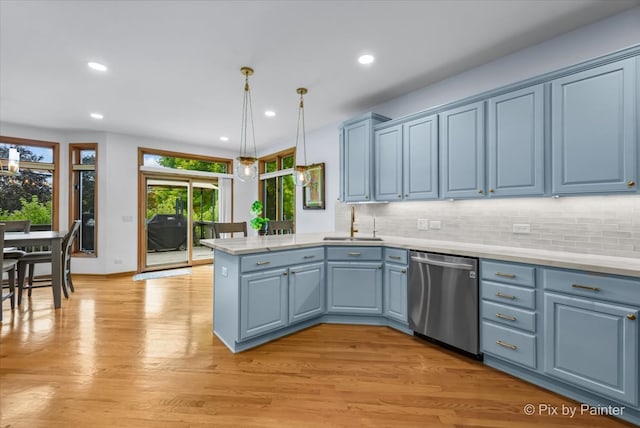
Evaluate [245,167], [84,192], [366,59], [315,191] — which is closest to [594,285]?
[366,59]

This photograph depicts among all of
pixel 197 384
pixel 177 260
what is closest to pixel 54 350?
pixel 197 384

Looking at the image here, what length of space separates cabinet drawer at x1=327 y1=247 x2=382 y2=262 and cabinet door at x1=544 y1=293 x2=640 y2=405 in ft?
4.85

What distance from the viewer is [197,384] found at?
6.75 feet

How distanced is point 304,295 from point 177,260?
446 centimetres

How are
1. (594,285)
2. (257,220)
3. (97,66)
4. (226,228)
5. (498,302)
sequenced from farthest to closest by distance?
(257,220)
(226,228)
(97,66)
(498,302)
(594,285)

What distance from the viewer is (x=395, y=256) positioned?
296cm

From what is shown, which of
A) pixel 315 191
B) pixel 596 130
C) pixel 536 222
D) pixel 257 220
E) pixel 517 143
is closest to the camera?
pixel 596 130

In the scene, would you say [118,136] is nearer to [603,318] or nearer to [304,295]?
[304,295]

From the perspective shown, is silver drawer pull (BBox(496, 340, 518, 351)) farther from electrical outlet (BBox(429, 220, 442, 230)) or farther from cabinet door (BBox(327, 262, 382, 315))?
electrical outlet (BBox(429, 220, 442, 230))

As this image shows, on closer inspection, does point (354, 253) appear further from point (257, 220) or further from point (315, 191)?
point (315, 191)

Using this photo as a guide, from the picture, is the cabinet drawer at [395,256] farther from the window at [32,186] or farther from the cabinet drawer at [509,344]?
the window at [32,186]

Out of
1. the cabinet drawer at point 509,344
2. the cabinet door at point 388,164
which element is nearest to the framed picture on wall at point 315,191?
the cabinet door at point 388,164

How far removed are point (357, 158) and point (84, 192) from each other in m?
5.29

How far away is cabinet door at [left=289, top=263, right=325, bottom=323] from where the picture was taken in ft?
9.30
